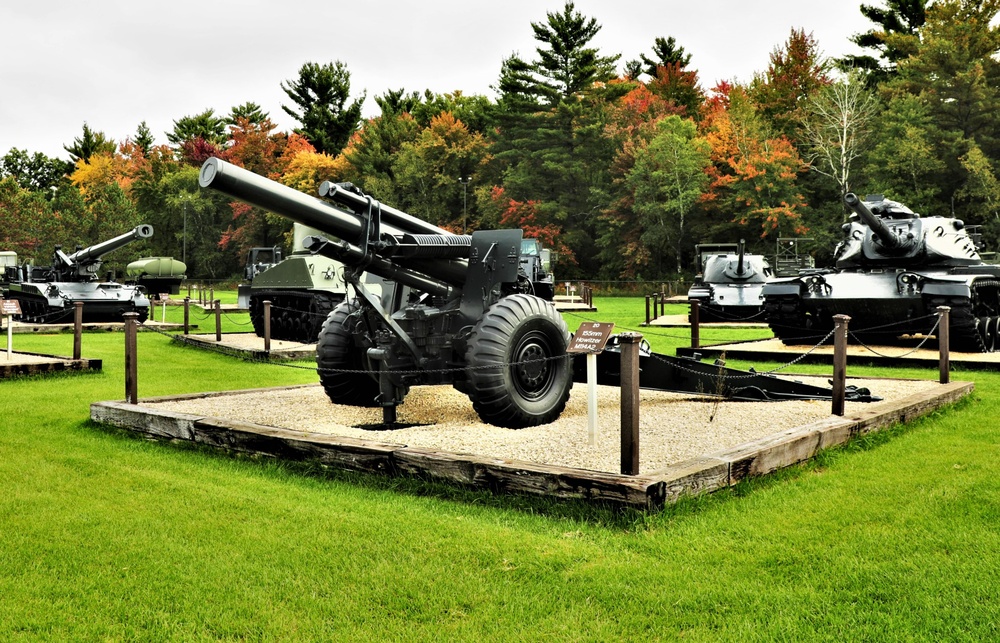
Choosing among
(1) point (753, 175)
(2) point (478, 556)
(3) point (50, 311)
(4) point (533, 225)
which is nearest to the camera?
(2) point (478, 556)

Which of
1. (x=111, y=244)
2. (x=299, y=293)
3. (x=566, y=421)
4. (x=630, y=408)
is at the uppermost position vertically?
(x=111, y=244)

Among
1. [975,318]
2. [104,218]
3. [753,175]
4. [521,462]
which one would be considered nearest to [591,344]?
[521,462]

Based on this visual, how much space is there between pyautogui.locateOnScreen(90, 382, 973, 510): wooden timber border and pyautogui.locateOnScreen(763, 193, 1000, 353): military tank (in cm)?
623

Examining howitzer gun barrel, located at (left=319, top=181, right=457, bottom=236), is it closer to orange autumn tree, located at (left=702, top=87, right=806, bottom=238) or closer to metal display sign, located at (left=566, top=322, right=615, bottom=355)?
metal display sign, located at (left=566, top=322, right=615, bottom=355)

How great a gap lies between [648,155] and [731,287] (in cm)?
2064

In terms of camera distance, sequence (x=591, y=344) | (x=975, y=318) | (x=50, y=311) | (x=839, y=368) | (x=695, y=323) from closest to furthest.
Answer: (x=591, y=344), (x=839, y=368), (x=975, y=318), (x=695, y=323), (x=50, y=311)

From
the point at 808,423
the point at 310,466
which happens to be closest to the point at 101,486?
the point at 310,466

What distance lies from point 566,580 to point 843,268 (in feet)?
42.4

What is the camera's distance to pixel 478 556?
13.9 ft

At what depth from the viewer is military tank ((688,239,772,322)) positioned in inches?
867

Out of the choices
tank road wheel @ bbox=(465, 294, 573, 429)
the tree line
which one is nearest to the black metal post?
tank road wheel @ bbox=(465, 294, 573, 429)

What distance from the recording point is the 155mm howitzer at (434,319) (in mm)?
7074

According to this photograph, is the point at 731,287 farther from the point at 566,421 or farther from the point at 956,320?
the point at 566,421

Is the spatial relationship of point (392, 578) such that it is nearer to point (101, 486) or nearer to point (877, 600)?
point (877, 600)
